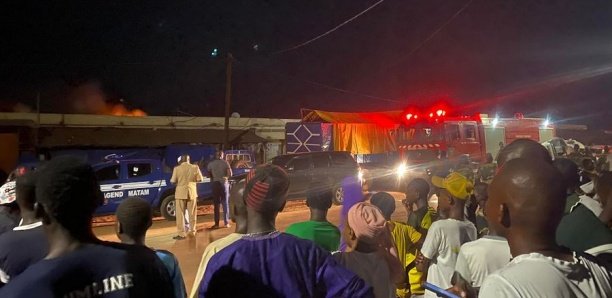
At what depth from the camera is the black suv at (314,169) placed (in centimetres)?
1650

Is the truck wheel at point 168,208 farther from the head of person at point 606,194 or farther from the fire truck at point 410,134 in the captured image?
the head of person at point 606,194

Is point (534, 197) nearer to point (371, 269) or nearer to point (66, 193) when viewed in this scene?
point (371, 269)

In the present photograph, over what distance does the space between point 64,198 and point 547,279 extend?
180 centimetres

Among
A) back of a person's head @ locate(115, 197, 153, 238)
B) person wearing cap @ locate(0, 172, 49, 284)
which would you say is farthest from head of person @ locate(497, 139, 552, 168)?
person wearing cap @ locate(0, 172, 49, 284)

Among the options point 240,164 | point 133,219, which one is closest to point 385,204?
point 133,219

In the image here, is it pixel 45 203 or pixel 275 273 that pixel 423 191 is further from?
pixel 45 203

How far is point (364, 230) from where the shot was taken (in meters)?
3.06

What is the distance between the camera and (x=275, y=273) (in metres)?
2.14

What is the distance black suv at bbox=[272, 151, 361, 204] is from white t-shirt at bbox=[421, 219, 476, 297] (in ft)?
40.3

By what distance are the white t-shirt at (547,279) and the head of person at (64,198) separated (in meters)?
1.54

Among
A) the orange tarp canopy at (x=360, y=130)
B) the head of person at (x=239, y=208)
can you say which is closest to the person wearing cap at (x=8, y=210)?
the head of person at (x=239, y=208)

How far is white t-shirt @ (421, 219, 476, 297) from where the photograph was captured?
A: 378cm

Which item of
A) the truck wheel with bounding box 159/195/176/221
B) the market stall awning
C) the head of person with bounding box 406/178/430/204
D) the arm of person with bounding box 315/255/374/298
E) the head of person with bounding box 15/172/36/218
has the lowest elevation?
the truck wheel with bounding box 159/195/176/221

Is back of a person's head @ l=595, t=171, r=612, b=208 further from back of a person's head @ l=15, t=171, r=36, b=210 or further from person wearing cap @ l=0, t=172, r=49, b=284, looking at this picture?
back of a person's head @ l=15, t=171, r=36, b=210
